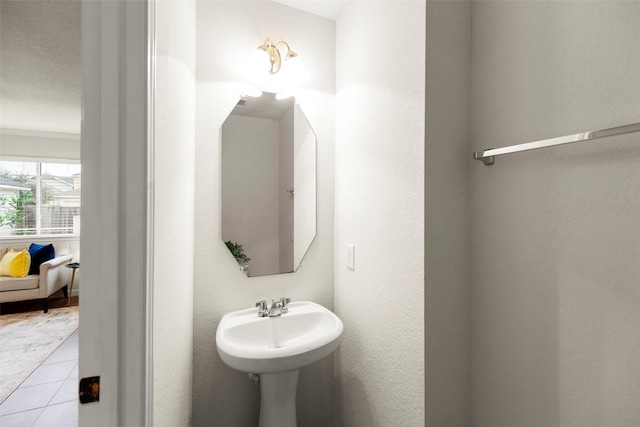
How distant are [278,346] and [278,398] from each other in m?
0.21

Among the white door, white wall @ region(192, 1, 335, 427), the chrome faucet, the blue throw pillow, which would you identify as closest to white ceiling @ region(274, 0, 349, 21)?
white wall @ region(192, 1, 335, 427)

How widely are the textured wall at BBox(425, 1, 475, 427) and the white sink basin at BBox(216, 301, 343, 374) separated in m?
0.42

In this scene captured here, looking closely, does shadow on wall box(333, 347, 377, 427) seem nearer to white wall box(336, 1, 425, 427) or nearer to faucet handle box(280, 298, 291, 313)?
white wall box(336, 1, 425, 427)

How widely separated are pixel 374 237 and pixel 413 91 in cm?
61

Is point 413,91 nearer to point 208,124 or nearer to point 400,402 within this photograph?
point 208,124

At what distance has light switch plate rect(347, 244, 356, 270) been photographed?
140 centimetres

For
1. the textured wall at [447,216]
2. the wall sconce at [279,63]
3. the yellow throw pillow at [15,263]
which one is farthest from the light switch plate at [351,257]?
the yellow throw pillow at [15,263]

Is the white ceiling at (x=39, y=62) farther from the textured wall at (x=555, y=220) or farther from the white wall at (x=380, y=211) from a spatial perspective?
the textured wall at (x=555, y=220)

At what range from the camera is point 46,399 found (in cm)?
122

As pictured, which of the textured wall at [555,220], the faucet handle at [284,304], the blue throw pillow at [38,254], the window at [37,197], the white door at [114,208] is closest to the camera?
the white door at [114,208]

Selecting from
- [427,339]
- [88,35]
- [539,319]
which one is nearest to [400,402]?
[427,339]

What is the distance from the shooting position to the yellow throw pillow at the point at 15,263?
68.6 inches

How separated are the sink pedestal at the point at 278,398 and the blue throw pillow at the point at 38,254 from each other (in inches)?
78.6

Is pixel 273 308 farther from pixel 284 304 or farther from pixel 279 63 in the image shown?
pixel 279 63
